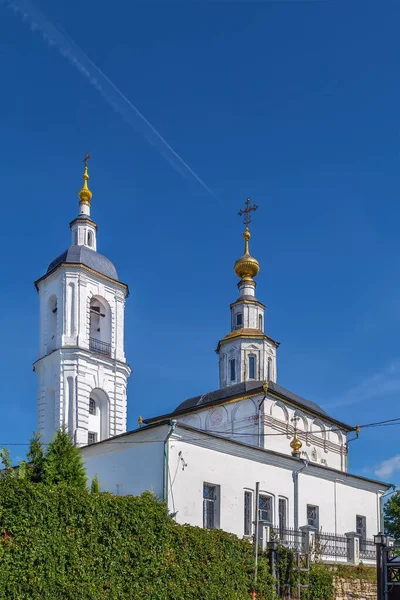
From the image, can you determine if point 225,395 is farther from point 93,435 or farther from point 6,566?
point 6,566

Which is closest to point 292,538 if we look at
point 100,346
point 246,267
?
point 100,346

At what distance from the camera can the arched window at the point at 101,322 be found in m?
37.0

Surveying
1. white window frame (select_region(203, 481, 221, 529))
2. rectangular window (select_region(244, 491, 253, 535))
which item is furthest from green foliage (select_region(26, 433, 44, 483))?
rectangular window (select_region(244, 491, 253, 535))

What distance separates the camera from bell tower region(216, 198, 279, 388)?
39.9m

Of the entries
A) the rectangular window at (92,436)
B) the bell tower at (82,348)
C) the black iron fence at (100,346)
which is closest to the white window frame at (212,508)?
the bell tower at (82,348)

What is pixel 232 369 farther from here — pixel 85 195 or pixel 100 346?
pixel 85 195

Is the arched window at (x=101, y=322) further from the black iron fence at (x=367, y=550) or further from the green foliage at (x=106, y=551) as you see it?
the green foliage at (x=106, y=551)

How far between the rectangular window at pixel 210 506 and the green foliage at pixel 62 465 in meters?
4.67

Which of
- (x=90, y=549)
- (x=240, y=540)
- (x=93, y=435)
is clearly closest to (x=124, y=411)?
(x=93, y=435)

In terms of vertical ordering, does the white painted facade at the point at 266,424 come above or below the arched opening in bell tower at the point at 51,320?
below

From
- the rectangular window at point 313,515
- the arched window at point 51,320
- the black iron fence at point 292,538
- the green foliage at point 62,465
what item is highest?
the arched window at point 51,320

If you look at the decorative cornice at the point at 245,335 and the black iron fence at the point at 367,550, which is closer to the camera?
the black iron fence at the point at 367,550

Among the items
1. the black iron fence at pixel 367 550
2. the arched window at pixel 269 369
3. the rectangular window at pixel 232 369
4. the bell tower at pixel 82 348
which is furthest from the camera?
the arched window at pixel 269 369

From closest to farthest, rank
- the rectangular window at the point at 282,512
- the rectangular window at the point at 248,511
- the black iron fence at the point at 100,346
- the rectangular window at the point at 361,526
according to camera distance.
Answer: the rectangular window at the point at 248,511, the rectangular window at the point at 282,512, the rectangular window at the point at 361,526, the black iron fence at the point at 100,346
